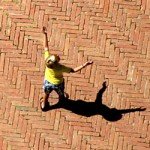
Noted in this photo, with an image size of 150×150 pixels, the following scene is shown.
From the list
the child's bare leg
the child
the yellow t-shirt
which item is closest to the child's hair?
the child

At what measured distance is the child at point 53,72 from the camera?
780 centimetres

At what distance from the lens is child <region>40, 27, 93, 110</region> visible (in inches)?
307

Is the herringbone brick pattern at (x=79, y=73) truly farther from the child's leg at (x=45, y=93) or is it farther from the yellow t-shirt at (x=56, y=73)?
the yellow t-shirt at (x=56, y=73)

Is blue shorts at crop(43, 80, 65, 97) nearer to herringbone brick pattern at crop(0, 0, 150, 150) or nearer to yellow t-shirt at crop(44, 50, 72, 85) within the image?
yellow t-shirt at crop(44, 50, 72, 85)

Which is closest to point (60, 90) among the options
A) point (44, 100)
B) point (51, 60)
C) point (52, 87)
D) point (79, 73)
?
point (52, 87)

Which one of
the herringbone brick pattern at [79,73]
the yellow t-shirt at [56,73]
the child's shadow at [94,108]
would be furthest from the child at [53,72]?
the herringbone brick pattern at [79,73]

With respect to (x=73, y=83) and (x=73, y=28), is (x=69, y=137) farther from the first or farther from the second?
(x=73, y=28)

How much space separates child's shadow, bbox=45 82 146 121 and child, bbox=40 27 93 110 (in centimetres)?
27

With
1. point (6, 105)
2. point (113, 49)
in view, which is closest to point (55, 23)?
point (113, 49)

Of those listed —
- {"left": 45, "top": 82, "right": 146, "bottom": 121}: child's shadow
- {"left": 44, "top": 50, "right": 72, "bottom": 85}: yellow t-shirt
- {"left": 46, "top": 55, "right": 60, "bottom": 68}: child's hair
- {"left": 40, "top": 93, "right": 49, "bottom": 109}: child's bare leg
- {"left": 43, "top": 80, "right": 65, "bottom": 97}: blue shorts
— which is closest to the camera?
{"left": 46, "top": 55, "right": 60, "bottom": 68}: child's hair

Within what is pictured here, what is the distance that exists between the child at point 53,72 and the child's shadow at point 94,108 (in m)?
0.27

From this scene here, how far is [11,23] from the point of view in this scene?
9297 mm

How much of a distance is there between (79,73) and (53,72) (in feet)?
3.57

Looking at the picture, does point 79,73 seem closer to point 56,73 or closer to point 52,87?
point 52,87
